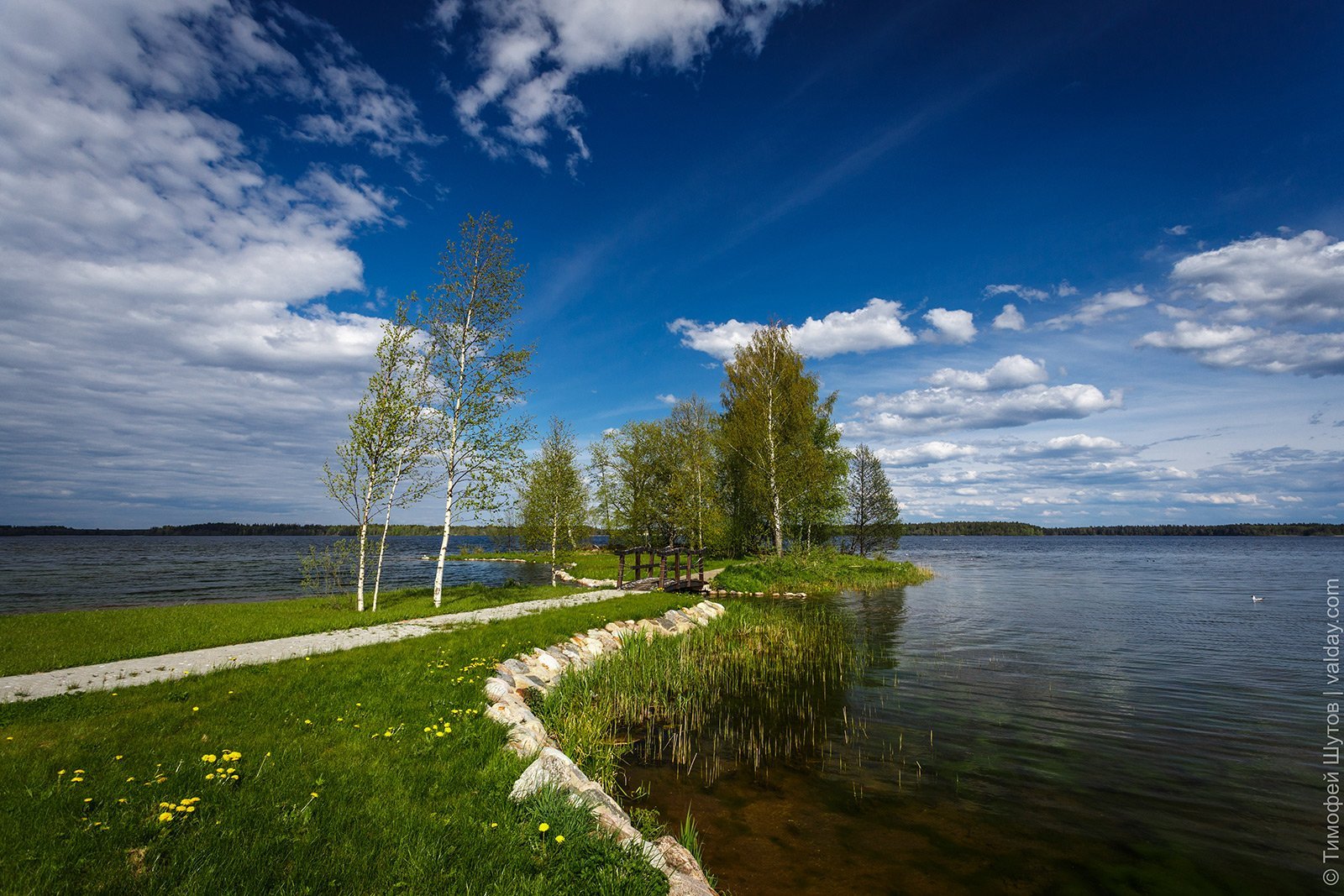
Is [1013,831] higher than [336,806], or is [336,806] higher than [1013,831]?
[336,806]

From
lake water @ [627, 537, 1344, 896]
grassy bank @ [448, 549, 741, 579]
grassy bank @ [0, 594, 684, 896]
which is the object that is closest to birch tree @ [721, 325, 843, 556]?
grassy bank @ [448, 549, 741, 579]

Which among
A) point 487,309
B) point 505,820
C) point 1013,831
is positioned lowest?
point 1013,831

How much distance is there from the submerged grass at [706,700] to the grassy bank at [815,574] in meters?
12.6

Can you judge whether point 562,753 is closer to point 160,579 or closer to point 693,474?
point 693,474

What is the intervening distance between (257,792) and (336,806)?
30.7 inches

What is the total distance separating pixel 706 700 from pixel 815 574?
22041mm

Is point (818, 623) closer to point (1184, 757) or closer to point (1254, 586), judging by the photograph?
point (1184, 757)

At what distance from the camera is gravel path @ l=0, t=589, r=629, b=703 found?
8.99 metres

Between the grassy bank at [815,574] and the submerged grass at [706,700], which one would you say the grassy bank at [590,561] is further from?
the submerged grass at [706,700]

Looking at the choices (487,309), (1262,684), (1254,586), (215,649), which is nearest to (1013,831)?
(1262,684)

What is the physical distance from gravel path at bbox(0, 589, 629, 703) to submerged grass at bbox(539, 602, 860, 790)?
4901mm

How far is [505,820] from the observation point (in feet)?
18.1

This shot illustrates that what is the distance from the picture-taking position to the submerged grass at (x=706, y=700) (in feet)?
31.7

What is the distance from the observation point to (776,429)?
39.2 meters
